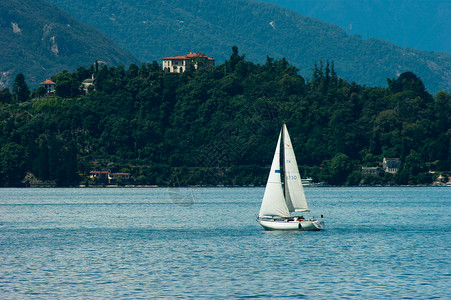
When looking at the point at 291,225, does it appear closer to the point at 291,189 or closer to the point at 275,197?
the point at 275,197

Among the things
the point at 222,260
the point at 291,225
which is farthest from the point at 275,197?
the point at 222,260

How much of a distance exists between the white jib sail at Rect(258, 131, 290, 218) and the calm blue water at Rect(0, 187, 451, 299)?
216cm

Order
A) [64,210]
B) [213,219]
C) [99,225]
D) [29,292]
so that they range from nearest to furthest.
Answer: [29,292]
[99,225]
[213,219]
[64,210]

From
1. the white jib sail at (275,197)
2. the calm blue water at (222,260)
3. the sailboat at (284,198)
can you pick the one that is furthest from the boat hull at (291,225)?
the white jib sail at (275,197)

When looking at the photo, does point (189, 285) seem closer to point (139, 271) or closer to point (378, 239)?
point (139, 271)

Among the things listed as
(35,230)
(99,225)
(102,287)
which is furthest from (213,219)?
(102,287)

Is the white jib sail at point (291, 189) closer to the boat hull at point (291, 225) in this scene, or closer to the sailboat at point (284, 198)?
the sailboat at point (284, 198)

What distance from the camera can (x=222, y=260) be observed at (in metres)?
53.5

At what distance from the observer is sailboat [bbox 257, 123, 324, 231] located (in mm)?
67938

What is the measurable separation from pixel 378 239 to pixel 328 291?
91.4 feet

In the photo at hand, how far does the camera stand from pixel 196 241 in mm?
66938

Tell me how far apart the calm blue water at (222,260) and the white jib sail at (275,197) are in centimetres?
216

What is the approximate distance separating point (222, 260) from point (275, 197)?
1559 centimetres

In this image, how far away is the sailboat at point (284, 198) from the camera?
67938 mm
